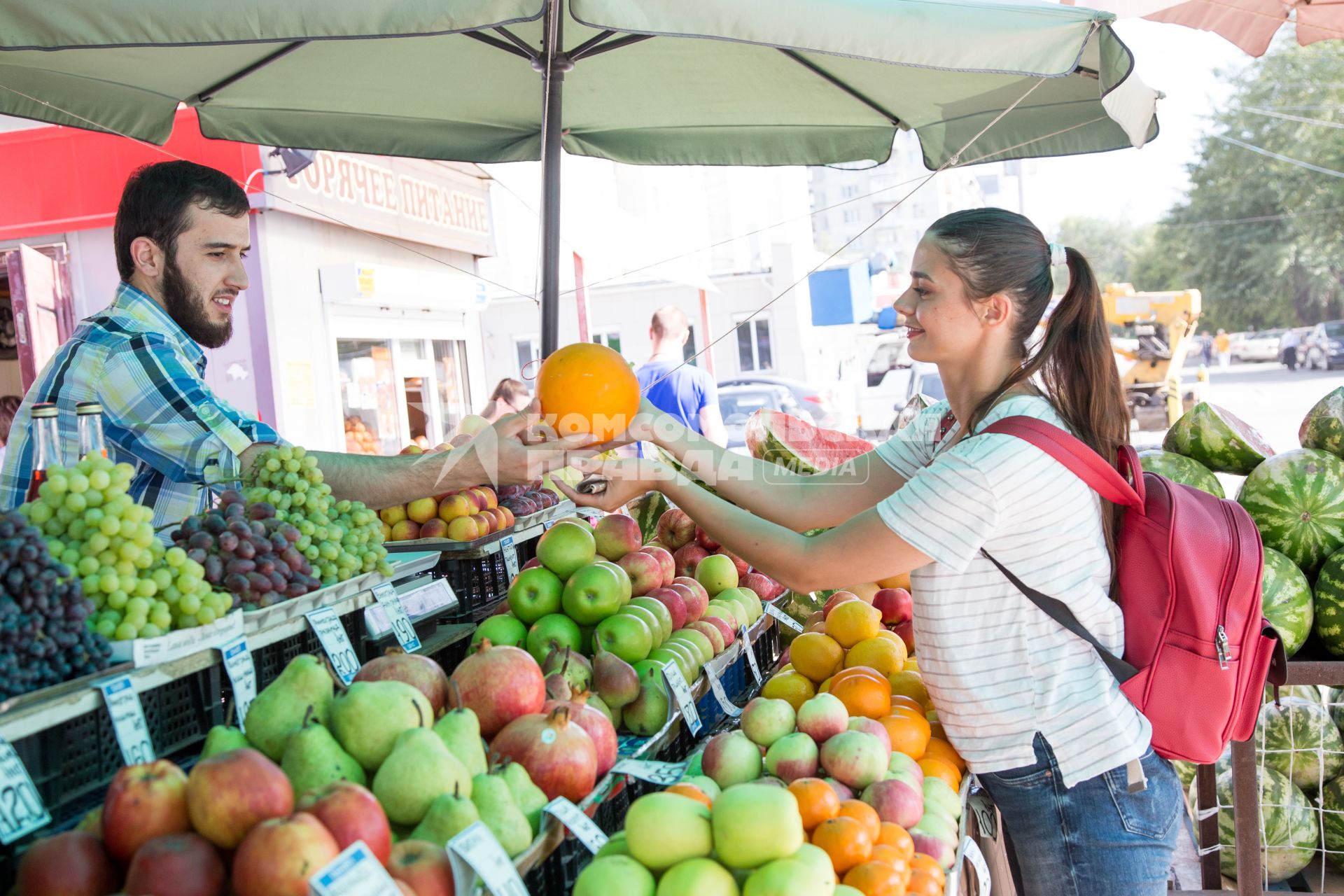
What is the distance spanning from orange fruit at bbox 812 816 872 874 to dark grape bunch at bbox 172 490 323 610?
1120 mm

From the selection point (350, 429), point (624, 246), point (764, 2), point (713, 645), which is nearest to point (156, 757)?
point (713, 645)

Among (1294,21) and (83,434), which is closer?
(83,434)

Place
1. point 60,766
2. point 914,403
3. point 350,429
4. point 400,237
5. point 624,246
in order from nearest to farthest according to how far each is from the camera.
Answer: point 60,766, point 914,403, point 350,429, point 400,237, point 624,246

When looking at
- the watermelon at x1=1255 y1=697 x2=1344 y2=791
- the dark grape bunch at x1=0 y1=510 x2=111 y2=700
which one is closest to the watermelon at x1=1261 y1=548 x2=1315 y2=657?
the watermelon at x1=1255 y1=697 x2=1344 y2=791

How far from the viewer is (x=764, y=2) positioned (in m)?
2.20

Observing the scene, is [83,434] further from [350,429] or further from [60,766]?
[350,429]

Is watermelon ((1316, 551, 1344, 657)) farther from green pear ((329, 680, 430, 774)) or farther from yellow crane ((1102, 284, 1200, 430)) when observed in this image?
yellow crane ((1102, 284, 1200, 430))

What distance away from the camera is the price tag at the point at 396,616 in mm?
2178

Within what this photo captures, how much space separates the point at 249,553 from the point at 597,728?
75 centimetres

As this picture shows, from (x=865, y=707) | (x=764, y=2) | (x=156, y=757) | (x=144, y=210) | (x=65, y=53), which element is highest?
(x=65, y=53)

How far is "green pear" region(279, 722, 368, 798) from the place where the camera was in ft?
4.66

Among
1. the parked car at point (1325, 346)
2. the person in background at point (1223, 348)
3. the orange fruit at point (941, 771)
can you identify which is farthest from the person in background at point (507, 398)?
the person in background at point (1223, 348)

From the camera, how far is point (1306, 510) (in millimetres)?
3420

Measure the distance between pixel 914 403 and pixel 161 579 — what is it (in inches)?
162
